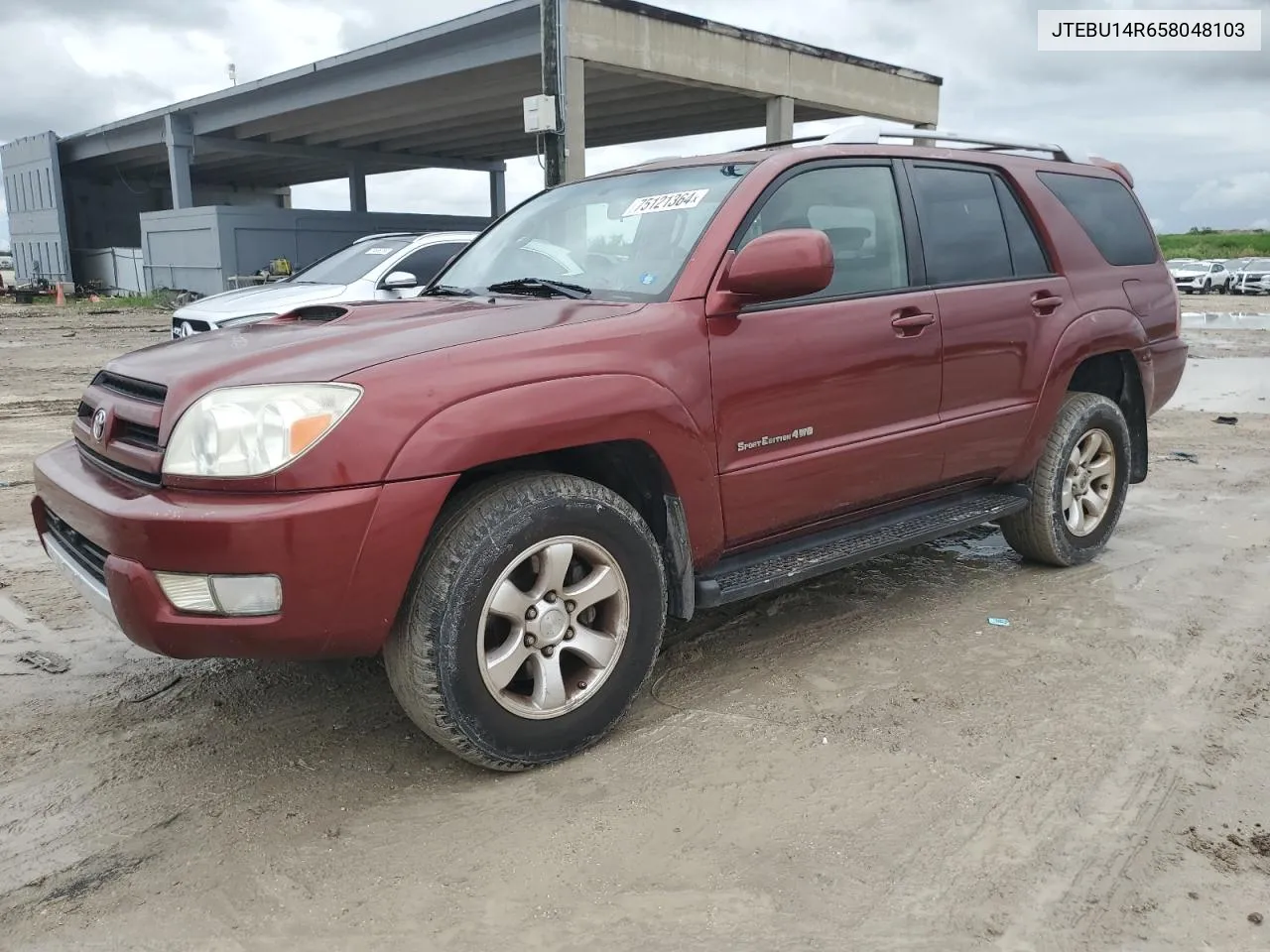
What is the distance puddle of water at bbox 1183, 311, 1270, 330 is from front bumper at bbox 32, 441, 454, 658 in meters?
20.0

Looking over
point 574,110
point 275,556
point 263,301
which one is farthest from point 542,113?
point 275,556

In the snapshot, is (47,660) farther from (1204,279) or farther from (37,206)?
(37,206)

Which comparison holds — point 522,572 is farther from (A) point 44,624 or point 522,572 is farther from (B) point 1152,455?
(B) point 1152,455

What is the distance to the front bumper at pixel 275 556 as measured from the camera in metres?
2.37

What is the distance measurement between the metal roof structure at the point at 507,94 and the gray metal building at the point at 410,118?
4 cm

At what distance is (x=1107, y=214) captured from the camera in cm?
479

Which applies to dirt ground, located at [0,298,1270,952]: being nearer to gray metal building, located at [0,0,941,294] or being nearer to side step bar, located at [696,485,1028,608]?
side step bar, located at [696,485,1028,608]

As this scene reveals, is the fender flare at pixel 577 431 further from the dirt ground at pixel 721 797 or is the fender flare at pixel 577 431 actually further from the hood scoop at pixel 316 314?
the hood scoop at pixel 316 314

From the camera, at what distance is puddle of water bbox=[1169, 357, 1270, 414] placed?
9.82 m

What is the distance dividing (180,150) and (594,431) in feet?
93.5

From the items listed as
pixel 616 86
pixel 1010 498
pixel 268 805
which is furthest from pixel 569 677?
pixel 616 86

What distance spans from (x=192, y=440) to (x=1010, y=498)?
326 centimetres

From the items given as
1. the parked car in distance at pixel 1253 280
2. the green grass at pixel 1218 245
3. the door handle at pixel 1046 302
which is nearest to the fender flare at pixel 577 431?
the door handle at pixel 1046 302

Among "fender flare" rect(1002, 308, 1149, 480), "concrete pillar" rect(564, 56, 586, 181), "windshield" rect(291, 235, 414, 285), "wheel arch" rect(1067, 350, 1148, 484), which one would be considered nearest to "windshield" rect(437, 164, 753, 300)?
"fender flare" rect(1002, 308, 1149, 480)
